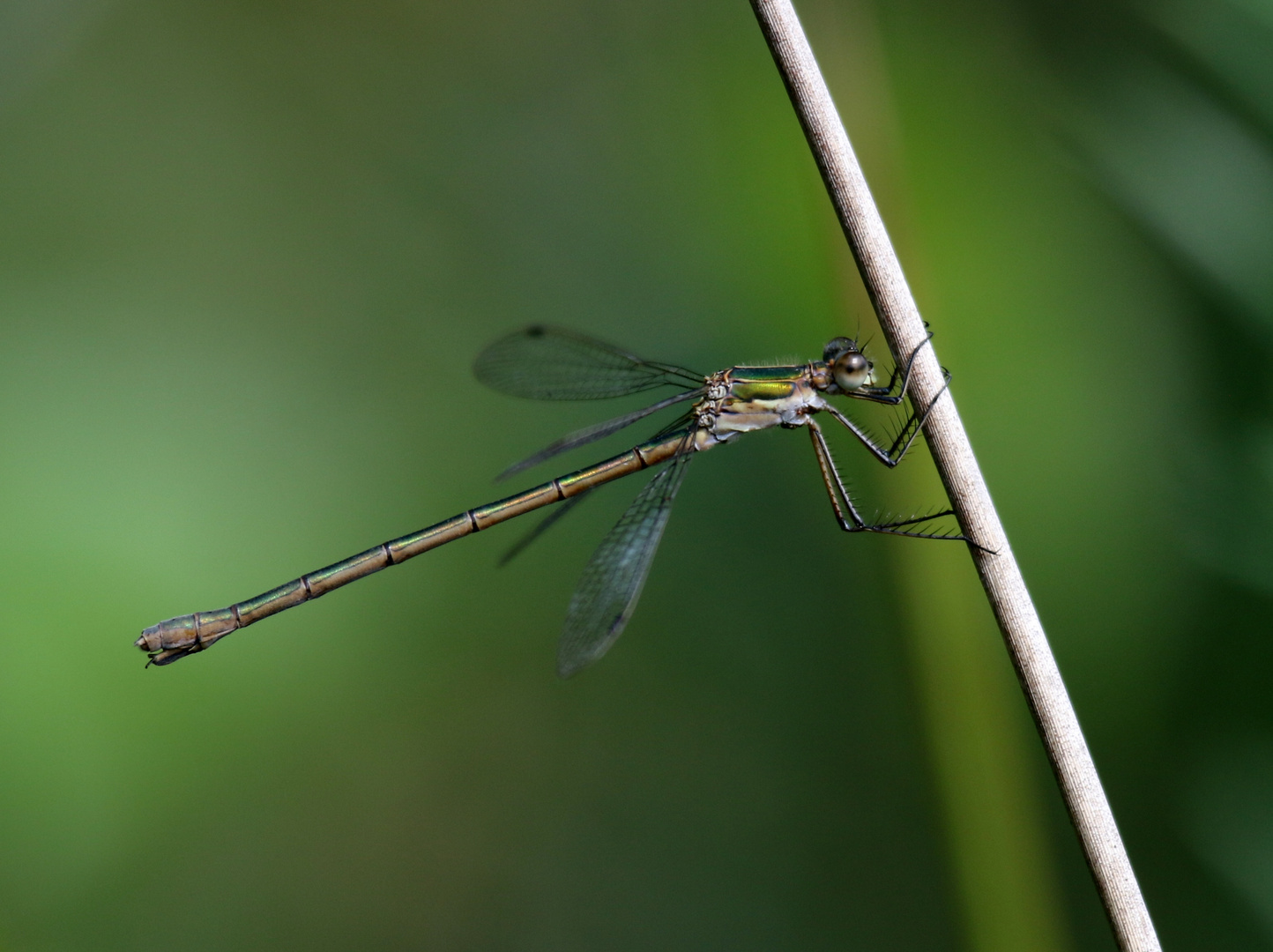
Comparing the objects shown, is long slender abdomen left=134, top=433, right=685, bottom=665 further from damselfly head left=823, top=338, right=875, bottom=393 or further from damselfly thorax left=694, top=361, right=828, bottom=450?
damselfly head left=823, top=338, right=875, bottom=393

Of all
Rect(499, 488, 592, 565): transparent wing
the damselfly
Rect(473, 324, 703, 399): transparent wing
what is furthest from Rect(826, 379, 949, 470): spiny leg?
Rect(499, 488, 592, 565): transparent wing

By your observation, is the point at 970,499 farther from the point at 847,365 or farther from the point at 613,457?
the point at 613,457

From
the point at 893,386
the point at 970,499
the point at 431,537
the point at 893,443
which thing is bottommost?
the point at 970,499

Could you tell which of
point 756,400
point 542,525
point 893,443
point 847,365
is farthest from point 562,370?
point 893,443

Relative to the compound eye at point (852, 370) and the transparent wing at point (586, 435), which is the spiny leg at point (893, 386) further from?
the transparent wing at point (586, 435)

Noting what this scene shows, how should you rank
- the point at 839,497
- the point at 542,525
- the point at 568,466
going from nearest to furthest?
the point at 839,497 < the point at 542,525 < the point at 568,466

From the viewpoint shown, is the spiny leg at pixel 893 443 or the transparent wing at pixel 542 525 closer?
the spiny leg at pixel 893 443

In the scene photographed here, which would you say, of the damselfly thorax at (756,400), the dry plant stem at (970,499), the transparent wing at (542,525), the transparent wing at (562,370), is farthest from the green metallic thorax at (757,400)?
the dry plant stem at (970,499)

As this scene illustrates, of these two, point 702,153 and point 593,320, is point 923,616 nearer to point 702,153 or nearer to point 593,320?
point 593,320
